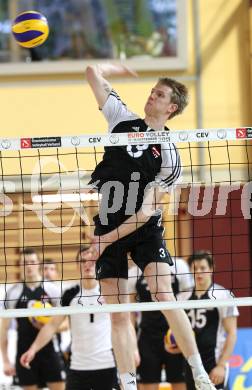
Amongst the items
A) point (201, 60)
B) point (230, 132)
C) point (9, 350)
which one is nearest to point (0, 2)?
point (201, 60)

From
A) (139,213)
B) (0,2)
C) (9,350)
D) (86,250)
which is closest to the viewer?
(139,213)

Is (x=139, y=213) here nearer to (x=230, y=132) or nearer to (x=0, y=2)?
(x=230, y=132)

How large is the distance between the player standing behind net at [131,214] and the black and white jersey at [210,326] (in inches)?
87.8

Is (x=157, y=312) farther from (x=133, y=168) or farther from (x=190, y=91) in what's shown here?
(x=190, y=91)

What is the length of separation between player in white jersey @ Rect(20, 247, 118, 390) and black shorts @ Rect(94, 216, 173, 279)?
1965mm

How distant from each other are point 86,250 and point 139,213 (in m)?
2.21

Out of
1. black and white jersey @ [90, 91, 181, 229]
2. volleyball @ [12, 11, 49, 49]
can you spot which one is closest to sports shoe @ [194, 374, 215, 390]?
black and white jersey @ [90, 91, 181, 229]

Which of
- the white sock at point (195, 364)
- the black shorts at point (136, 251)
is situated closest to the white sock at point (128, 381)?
the white sock at point (195, 364)

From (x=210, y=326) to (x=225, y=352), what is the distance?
35 centimetres

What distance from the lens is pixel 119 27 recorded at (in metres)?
13.1

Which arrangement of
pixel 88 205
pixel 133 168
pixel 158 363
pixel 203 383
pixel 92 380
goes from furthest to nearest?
pixel 88 205 → pixel 158 363 → pixel 92 380 → pixel 133 168 → pixel 203 383

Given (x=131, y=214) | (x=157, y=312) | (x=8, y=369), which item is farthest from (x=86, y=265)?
(x=131, y=214)

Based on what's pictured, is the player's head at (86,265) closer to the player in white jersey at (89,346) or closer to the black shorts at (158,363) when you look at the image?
the player in white jersey at (89,346)

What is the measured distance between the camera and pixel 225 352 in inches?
343
